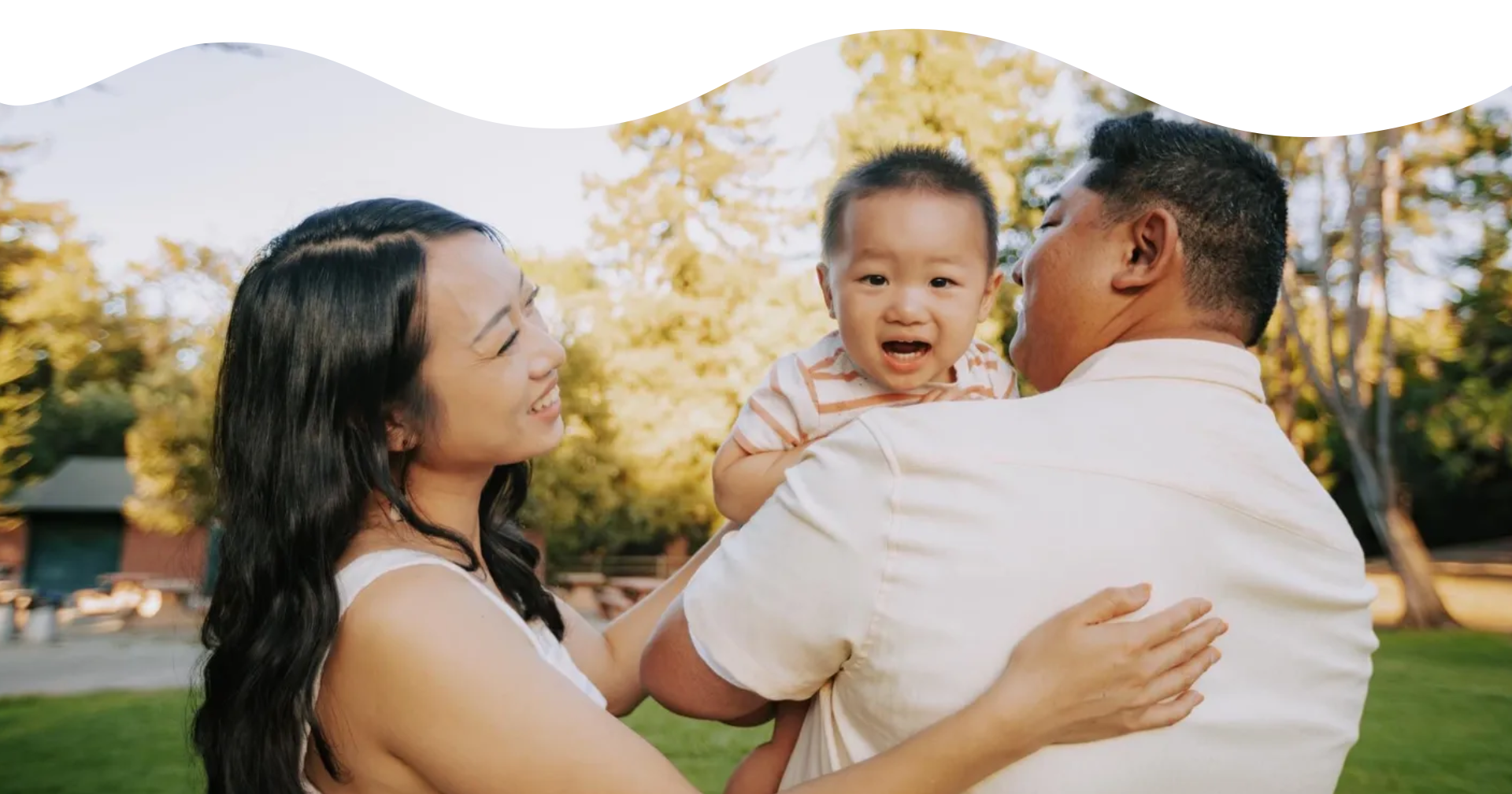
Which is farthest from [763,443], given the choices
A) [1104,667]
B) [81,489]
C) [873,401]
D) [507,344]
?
[81,489]

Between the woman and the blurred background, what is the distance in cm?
340

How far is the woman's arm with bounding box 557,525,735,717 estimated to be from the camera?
132cm

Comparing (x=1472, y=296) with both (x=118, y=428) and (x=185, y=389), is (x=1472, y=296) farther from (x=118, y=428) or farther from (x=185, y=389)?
(x=118, y=428)

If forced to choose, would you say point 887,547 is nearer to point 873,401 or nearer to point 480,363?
point 480,363

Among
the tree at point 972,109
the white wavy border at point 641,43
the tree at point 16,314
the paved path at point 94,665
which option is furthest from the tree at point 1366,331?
the tree at point 16,314

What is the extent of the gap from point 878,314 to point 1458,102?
3099mm

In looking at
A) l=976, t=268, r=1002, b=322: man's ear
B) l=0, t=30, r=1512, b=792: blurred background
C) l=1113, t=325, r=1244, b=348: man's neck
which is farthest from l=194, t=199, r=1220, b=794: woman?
l=0, t=30, r=1512, b=792: blurred background

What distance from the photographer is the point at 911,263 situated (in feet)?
4.63

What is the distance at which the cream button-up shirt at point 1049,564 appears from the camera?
2.47 feet

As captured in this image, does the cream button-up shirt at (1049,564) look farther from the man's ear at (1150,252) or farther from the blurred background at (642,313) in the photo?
the blurred background at (642,313)

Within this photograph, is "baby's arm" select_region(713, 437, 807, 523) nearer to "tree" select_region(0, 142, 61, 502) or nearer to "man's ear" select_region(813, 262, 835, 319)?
"man's ear" select_region(813, 262, 835, 319)

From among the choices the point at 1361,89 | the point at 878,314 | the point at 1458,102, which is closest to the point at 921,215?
the point at 878,314

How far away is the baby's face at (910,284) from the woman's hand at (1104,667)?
2.07 ft

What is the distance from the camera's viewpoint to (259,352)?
1.02 meters
